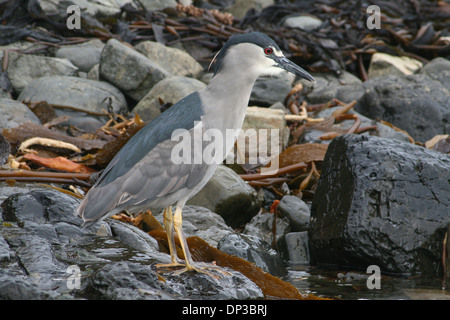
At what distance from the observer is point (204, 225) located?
506 centimetres

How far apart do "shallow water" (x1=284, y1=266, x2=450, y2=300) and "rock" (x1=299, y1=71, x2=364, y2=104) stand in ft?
13.9

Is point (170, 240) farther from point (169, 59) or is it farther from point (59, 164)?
point (169, 59)

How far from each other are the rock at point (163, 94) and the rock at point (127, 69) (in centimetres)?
49

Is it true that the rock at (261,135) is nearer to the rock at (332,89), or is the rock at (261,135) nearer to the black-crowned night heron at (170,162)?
the rock at (332,89)

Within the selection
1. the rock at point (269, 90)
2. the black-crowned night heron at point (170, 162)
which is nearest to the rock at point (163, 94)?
the rock at point (269, 90)

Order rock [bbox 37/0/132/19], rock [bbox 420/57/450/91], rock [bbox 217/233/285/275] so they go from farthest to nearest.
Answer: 1. rock [bbox 420/57/450/91]
2. rock [bbox 37/0/132/19]
3. rock [bbox 217/233/285/275]

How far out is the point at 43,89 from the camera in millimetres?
7414

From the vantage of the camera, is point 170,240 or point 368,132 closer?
point 170,240

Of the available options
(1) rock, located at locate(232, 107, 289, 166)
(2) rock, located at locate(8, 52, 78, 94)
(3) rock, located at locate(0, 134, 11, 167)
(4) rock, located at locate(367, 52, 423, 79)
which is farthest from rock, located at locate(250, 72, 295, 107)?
(3) rock, located at locate(0, 134, 11, 167)

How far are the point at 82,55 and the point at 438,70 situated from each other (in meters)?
5.80

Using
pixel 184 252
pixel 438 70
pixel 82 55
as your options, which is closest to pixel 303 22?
pixel 438 70

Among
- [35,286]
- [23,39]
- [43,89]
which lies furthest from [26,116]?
[35,286]

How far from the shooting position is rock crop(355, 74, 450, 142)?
7.98m

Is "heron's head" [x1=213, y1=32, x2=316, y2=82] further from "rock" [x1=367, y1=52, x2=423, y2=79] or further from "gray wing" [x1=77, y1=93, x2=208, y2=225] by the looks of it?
"rock" [x1=367, y1=52, x2=423, y2=79]
